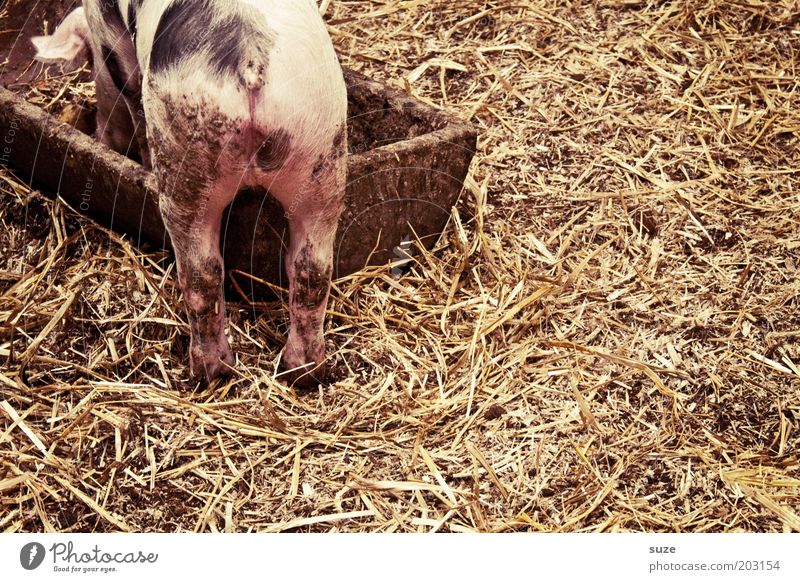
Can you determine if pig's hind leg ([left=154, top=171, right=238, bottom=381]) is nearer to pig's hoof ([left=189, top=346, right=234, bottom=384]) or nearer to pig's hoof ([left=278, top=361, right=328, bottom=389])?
pig's hoof ([left=189, top=346, right=234, bottom=384])

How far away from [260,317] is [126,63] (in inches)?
25.6

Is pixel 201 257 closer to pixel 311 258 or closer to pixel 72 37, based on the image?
pixel 311 258

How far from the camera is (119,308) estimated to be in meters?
2.32

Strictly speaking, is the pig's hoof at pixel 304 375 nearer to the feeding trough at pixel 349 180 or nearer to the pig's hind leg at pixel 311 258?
the pig's hind leg at pixel 311 258

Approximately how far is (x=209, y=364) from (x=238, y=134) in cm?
57

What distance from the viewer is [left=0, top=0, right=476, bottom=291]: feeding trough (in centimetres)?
226

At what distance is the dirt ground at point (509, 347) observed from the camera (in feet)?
6.28

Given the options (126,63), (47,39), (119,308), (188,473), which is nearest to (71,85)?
(47,39)

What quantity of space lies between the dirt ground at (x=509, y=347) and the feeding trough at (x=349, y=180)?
74 millimetres

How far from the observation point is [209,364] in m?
2.13
